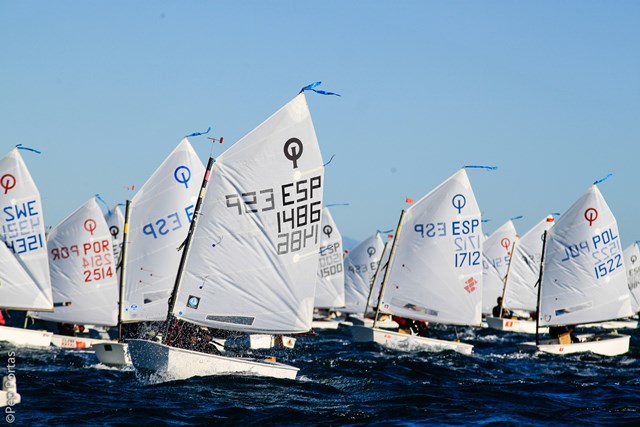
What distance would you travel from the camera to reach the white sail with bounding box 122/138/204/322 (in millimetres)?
33406

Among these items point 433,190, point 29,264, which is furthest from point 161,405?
point 433,190

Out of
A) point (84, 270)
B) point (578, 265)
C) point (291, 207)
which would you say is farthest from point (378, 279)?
point (291, 207)

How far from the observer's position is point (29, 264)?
37188 mm

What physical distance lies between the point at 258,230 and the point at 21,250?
14.9 meters

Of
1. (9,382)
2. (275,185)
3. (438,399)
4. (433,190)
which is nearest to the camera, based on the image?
(9,382)

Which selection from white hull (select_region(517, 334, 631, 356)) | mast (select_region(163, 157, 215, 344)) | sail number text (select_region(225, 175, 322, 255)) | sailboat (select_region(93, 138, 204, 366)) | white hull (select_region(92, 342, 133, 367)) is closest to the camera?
mast (select_region(163, 157, 215, 344))

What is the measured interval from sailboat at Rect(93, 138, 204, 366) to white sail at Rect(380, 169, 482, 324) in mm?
10958

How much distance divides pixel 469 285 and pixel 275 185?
17.9 m

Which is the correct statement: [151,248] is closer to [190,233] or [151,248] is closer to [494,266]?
[190,233]

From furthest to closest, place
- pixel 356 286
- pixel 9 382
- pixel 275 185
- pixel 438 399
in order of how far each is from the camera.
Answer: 1. pixel 356 286
2. pixel 275 185
3. pixel 438 399
4. pixel 9 382

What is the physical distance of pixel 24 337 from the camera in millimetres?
36875

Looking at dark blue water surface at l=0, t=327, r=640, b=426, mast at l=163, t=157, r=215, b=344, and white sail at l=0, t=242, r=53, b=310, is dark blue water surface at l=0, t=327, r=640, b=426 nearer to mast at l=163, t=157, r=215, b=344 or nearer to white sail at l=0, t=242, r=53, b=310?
mast at l=163, t=157, r=215, b=344

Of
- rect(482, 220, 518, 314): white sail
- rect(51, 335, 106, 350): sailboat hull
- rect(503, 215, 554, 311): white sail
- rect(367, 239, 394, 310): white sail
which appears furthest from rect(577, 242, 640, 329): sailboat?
rect(51, 335, 106, 350): sailboat hull

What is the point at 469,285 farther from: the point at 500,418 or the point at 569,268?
the point at 500,418
